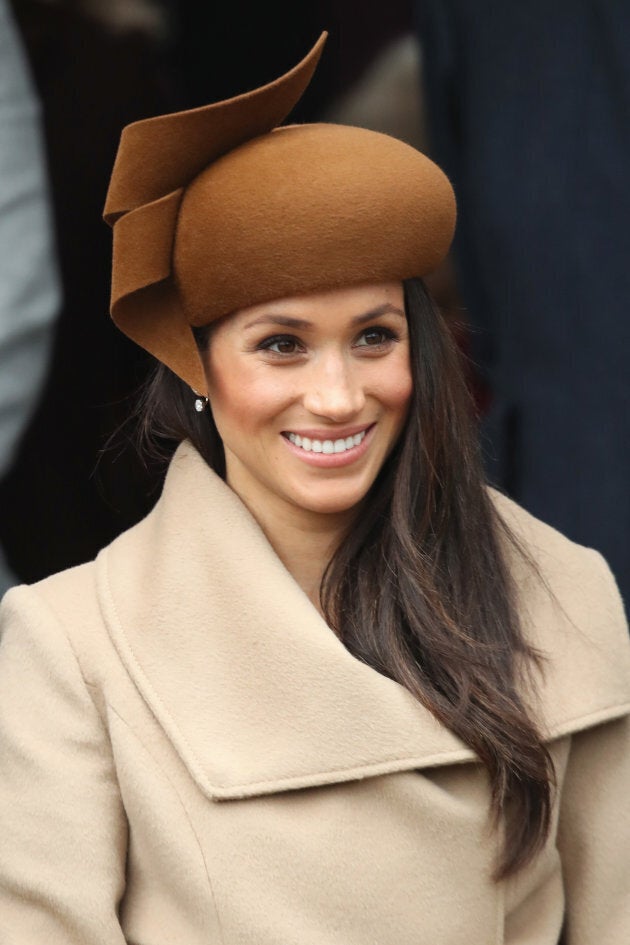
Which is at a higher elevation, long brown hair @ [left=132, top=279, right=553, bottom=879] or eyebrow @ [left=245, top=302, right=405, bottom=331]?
eyebrow @ [left=245, top=302, right=405, bottom=331]

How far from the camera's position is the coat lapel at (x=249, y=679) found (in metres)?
2.33

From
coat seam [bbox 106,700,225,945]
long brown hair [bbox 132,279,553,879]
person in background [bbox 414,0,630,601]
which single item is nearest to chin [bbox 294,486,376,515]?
long brown hair [bbox 132,279,553,879]

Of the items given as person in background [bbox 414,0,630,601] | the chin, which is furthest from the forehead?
person in background [bbox 414,0,630,601]

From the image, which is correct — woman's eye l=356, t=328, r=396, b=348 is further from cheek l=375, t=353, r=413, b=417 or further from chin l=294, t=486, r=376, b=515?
chin l=294, t=486, r=376, b=515

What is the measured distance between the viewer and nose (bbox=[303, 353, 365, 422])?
92.5 inches

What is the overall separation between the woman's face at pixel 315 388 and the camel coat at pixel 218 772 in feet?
0.39

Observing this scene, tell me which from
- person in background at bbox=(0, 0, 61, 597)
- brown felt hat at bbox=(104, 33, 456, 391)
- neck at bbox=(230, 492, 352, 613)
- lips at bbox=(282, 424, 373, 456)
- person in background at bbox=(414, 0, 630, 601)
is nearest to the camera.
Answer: brown felt hat at bbox=(104, 33, 456, 391)

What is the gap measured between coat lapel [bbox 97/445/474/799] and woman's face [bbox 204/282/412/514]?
13cm

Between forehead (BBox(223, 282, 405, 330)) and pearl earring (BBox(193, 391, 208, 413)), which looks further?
pearl earring (BBox(193, 391, 208, 413))

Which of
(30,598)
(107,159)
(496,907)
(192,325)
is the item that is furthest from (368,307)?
(107,159)

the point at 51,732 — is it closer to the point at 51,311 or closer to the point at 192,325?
the point at 192,325

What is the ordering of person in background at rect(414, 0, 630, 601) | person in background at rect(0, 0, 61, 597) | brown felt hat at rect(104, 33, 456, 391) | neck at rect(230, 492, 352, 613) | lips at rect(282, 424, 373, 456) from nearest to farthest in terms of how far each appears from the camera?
brown felt hat at rect(104, 33, 456, 391)
lips at rect(282, 424, 373, 456)
neck at rect(230, 492, 352, 613)
person in background at rect(0, 0, 61, 597)
person in background at rect(414, 0, 630, 601)

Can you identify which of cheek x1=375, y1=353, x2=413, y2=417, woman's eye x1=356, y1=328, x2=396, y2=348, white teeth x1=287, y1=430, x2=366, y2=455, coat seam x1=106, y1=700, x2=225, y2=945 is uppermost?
woman's eye x1=356, y1=328, x2=396, y2=348

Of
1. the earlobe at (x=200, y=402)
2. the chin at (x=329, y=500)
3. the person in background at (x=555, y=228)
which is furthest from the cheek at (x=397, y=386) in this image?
the person in background at (x=555, y=228)
